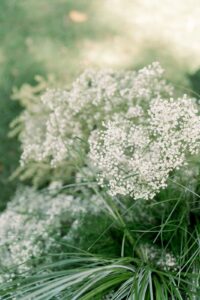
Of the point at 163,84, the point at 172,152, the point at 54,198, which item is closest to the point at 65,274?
the point at 172,152

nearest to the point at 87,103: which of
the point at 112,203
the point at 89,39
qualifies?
Result: the point at 112,203

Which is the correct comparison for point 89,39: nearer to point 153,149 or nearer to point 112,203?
point 112,203

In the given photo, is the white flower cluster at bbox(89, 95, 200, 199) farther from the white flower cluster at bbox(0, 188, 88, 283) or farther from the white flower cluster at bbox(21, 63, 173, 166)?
the white flower cluster at bbox(0, 188, 88, 283)

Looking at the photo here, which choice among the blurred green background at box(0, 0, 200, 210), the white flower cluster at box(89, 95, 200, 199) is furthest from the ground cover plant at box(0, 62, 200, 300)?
the blurred green background at box(0, 0, 200, 210)

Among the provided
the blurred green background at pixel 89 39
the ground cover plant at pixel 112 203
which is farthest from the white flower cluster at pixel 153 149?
the blurred green background at pixel 89 39

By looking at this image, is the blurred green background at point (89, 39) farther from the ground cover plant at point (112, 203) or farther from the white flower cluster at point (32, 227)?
the white flower cluster at point (32, 227)

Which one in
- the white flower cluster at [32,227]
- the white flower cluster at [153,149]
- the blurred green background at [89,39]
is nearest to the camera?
the white flower cluster at [153,149]

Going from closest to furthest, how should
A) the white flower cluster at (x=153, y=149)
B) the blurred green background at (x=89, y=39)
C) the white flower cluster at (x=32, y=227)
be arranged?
the white flower cluster at (x=153, y=149)
the white flower cluster at (x=32, y=227)
the blurred green background at (x=89, y=39)
